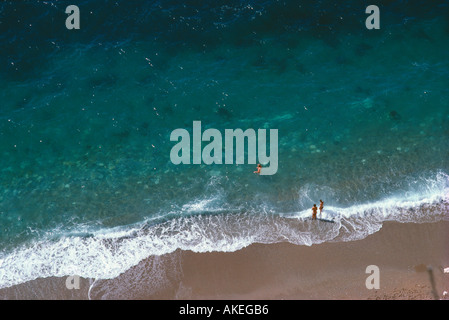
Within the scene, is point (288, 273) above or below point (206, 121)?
below

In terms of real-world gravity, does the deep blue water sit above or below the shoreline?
above

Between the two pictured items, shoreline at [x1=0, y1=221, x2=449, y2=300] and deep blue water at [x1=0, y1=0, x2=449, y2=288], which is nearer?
shoreline at [x1=0, y1=221, x2=449, y2=300]

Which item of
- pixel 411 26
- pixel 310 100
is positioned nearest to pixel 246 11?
pixel 310 100

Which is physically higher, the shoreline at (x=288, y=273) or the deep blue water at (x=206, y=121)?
the deep blue water at (x=206, y=121)

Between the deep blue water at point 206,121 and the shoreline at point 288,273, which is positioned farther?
the deep blue water at point 206,121
